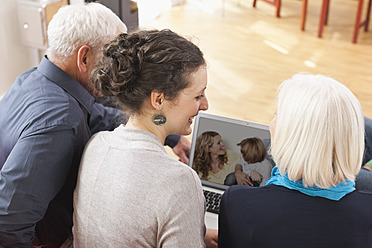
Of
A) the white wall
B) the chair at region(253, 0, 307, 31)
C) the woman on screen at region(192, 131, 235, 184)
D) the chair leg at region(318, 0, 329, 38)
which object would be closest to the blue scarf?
Answer: the woman on screen at region(192, 131, 235, 184)

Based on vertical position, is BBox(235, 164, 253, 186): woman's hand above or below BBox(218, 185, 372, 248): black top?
below

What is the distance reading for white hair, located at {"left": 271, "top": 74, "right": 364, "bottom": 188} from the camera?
4.12 feet

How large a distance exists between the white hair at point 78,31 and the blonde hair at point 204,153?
0.56 metres

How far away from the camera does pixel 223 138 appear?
1.89m

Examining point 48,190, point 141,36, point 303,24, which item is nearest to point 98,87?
point 141,36

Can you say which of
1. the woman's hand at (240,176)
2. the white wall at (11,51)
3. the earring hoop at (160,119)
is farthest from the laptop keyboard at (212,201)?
the white wall at (11,51)

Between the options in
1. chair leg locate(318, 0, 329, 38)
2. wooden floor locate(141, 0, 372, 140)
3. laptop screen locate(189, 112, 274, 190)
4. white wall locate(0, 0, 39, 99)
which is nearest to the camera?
laptop screen locate(189, 112, 274, 190)

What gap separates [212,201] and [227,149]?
0.22 meters

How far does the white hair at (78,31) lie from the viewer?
1725mm

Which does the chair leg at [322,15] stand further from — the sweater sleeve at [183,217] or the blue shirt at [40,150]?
the sweater sleeve at [183,217]

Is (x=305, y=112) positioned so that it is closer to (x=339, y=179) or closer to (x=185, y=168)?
(x=339, y=179)

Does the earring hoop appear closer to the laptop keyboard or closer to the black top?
the black top

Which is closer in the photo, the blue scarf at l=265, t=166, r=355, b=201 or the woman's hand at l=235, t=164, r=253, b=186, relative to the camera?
the blue scarf at l=265, t=166, r=355, b=201

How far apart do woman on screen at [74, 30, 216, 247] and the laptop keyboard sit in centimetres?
45
